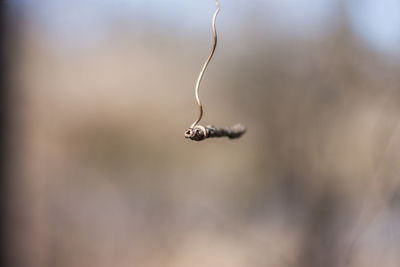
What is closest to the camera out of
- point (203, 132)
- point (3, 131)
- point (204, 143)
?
point (203, 132)

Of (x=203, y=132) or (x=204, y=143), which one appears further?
(x=204, y=143)

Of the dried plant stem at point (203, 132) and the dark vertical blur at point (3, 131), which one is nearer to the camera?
the dried plant stem at point (203, 132)

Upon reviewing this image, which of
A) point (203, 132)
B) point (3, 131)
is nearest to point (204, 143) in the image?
point (3, 131)

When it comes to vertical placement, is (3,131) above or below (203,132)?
below

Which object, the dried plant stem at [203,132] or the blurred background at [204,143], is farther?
the blurred background at [204,143]

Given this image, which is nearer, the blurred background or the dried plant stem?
the dried plant stem

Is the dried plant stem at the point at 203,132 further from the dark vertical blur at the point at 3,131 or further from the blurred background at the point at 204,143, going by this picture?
the dark vertical blur at the point at 3,131

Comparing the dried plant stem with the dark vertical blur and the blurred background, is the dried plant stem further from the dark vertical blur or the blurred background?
the dark vertical blur

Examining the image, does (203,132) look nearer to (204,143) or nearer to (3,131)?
(3,131)

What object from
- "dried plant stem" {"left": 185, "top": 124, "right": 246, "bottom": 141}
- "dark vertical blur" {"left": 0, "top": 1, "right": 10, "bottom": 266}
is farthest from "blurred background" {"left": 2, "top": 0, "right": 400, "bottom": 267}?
"dried plant stem" {"left": 185, "top": 124, "right": 246, "bottom": 141}

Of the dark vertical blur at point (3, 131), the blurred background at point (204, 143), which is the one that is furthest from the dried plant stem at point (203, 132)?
the dark vertical blur at point (3, 131)
